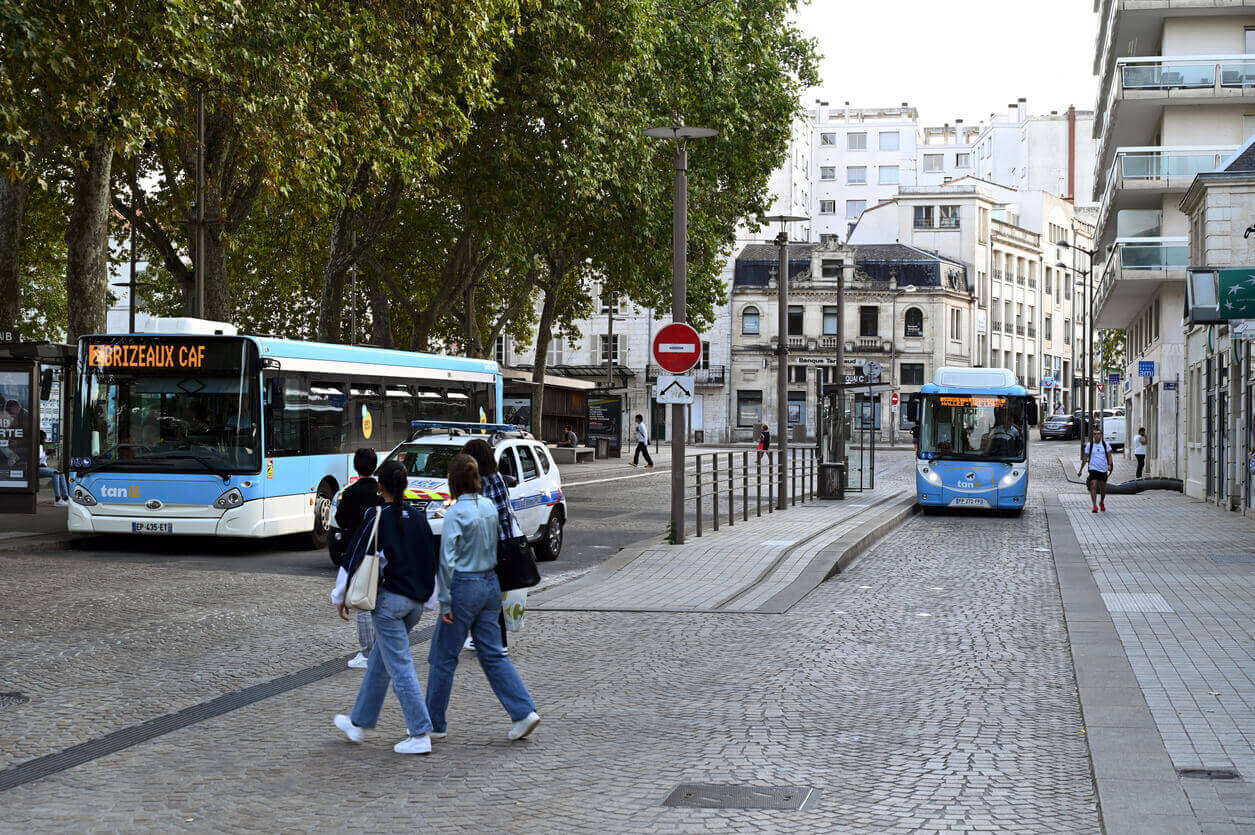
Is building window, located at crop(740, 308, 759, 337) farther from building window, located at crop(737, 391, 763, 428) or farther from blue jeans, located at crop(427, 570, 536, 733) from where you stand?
blue jeans, located at crop(427, 570, 536, 733)

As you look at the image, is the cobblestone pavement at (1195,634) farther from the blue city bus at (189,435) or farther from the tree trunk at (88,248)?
the tree trunk at (88,248)

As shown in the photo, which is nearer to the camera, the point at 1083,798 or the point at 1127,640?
the point at 1083,798

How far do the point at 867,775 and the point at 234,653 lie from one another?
5.33 m

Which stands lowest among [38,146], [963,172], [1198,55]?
[38,146]

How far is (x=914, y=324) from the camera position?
8712cm

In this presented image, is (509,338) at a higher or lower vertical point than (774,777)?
higher

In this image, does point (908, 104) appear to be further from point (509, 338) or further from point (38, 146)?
point (38, 146)

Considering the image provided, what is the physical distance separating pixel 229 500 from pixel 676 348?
5.84m

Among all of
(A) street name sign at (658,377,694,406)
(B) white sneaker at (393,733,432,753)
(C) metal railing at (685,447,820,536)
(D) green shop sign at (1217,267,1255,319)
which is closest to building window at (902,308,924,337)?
(C) metal railing at (685,447,820,536)

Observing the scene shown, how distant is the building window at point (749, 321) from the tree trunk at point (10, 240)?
65.9 meters

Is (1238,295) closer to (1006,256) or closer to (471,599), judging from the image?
(471,599)

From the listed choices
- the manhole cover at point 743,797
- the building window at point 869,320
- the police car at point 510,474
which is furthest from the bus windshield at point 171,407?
the building window at point 869,320

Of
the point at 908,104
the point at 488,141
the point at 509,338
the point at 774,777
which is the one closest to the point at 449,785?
the point at 774,777

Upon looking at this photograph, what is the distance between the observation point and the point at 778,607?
1309 cm
